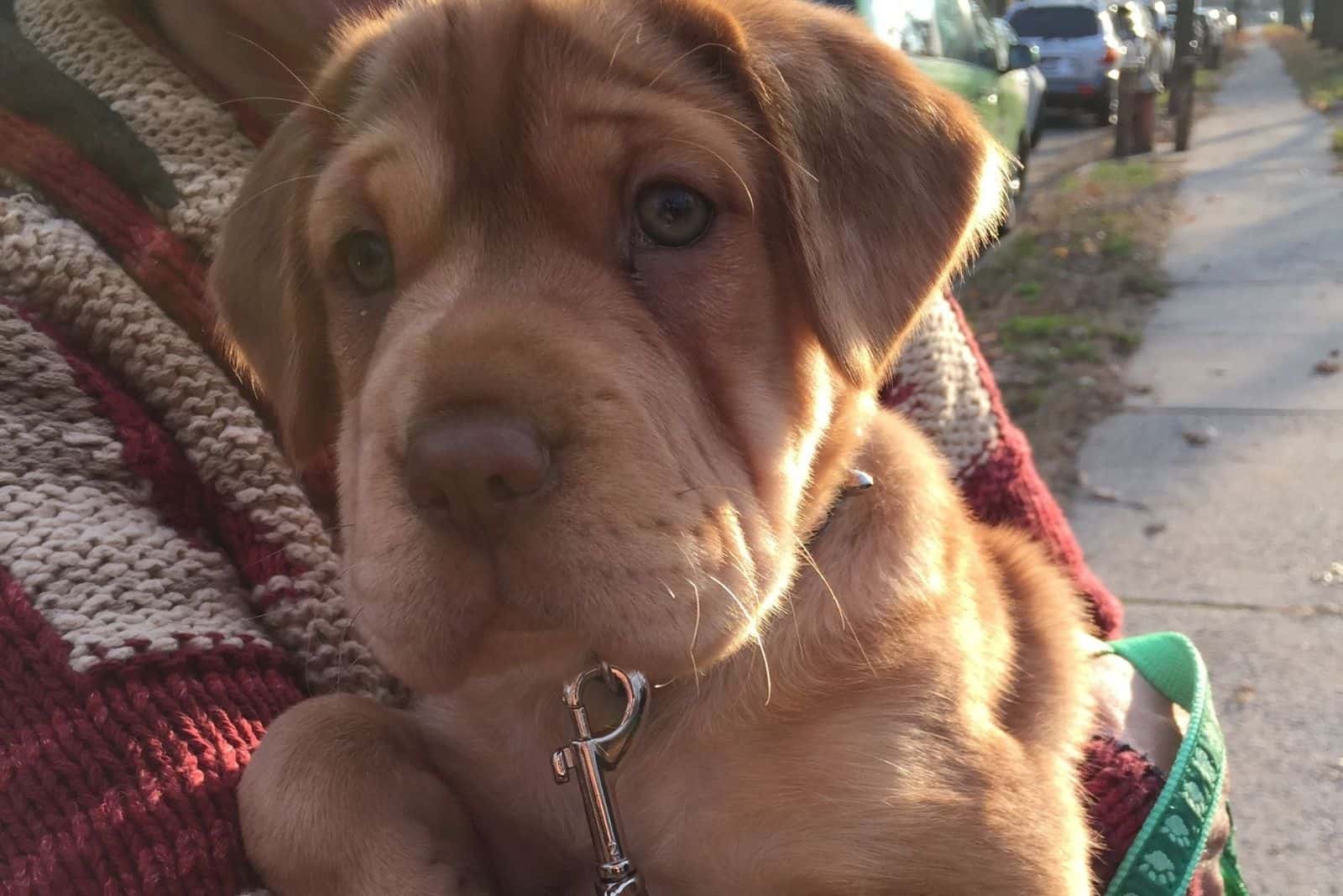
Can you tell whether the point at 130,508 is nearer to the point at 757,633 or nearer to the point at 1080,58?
the point at 757,633

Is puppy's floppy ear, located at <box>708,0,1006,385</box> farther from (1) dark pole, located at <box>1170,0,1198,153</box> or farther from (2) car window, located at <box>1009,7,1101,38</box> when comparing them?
(2) car window, located at <box>1009,7,1101,38</box>

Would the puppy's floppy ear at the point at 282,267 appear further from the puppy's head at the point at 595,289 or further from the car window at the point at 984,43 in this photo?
the car window at the point at 984,43

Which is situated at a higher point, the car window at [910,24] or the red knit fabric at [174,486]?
the red knit fabric at [174,486]

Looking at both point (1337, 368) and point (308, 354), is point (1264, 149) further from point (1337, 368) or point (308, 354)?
point (308, 354)

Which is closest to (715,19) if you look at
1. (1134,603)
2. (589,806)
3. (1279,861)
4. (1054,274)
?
(589,806)

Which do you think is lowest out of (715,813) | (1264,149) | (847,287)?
(1264,149)

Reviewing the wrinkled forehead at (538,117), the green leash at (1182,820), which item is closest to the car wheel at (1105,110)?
the green leash at (1182,820)
